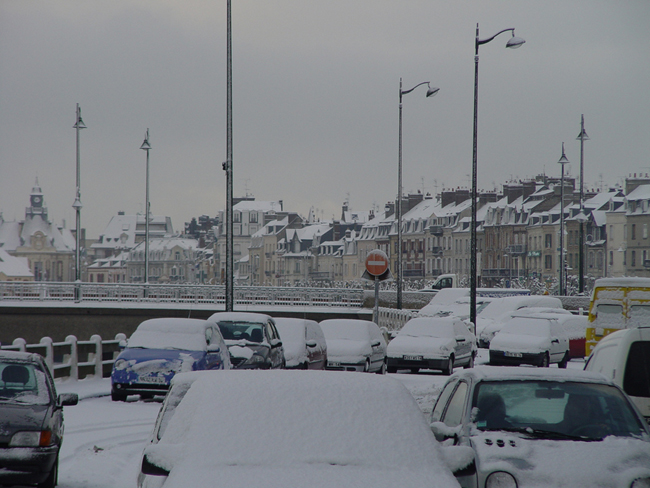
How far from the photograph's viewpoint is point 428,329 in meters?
27.7

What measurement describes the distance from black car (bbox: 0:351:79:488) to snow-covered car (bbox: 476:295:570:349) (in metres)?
29.5

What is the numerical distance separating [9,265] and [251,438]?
16700 centimetres

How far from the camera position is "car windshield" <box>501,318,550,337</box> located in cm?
3016

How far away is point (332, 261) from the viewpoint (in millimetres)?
151500

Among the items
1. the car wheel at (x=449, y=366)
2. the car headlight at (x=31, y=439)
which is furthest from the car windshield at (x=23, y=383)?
the car wheel at (x=449, y=366)

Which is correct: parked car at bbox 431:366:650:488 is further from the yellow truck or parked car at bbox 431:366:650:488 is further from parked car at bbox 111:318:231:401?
the yellow truck

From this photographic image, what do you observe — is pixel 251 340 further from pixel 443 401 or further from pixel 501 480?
pixel 501 480

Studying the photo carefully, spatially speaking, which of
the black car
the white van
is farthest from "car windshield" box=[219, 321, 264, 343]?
the white van

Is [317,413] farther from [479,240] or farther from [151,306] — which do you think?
[479,240]

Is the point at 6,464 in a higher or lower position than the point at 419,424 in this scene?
lower

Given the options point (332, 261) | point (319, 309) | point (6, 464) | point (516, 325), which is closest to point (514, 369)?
point (6, 464)

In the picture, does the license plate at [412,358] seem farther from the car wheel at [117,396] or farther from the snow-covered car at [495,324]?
the snow-covered car at [495,324]

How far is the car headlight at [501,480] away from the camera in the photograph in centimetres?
703

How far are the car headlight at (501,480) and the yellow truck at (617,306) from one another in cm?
1486
